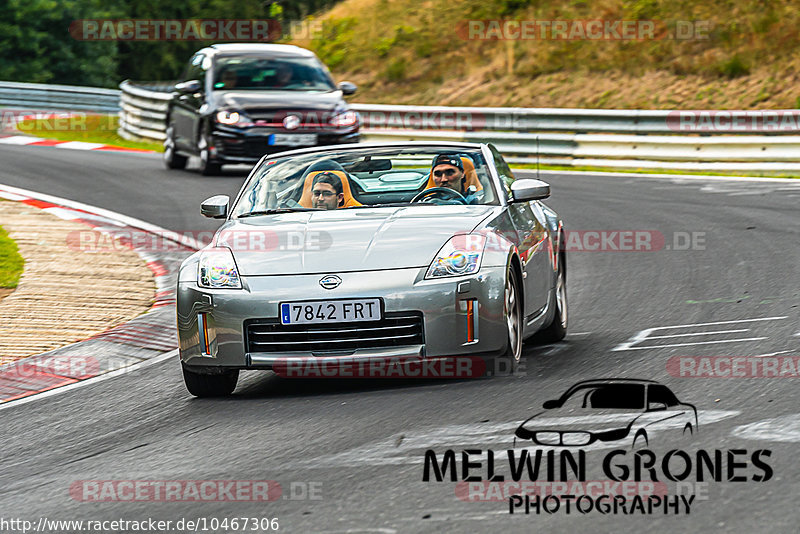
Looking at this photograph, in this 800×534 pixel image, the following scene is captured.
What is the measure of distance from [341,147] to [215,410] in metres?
2.32

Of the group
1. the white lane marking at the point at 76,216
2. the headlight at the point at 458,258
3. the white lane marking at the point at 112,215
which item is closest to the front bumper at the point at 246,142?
the white lane marking at the point at 112,215

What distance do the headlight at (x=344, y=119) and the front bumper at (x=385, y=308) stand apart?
486 inches

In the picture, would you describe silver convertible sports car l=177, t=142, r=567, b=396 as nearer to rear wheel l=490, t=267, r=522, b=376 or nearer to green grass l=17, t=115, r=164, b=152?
rear wheel l=490, t=267, r=522, b=376

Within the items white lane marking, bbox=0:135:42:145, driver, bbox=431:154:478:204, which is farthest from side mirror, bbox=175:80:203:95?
driver, bbox=431:154:478:204

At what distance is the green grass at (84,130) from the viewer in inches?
1052

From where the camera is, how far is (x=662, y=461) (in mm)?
4926

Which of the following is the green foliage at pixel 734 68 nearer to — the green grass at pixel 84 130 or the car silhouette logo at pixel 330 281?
the green grass at pixel 84 130

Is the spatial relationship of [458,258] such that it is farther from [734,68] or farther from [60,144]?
[734,68]

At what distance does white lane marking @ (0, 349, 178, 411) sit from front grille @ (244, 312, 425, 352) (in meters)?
1.71

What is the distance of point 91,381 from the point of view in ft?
26.2

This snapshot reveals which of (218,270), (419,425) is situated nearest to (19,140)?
(218,270)

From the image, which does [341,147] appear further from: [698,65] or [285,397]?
[698,65]

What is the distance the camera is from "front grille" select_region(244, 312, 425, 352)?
656 cm

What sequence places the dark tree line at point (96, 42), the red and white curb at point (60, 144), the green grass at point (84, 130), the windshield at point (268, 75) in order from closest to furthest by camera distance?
the windshield at point (268, 75) → the red and white curb at point (60, 144) → the green grass at point (84, 130) → the dark tree line at point (96, 42)
